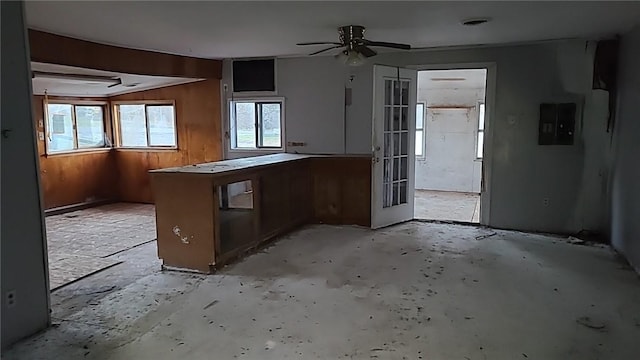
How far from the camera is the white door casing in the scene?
17.8 feet

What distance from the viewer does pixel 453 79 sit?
327 inches

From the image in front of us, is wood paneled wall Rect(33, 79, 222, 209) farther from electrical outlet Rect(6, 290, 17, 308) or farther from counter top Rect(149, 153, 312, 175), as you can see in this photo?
electrical outlet Rect(6, 290, 17, 308)

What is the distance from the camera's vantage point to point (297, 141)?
244 inches

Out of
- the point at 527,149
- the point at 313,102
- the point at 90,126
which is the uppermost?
the point at 313,102

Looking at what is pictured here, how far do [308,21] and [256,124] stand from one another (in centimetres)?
286

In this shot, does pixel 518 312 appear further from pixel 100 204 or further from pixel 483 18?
pixel 100 204

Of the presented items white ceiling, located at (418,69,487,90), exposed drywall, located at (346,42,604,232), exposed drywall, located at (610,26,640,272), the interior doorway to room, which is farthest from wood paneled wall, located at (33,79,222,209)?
exposed drywall, located at (610,26,640,272)

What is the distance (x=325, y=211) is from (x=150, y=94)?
3627 mm

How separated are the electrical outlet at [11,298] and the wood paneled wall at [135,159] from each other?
425 centimetres

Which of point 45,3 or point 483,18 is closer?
point 45,3

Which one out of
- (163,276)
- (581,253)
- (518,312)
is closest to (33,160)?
(163,276)

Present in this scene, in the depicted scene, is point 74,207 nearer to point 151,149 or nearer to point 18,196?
point 151,149

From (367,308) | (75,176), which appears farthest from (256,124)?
(367,308)

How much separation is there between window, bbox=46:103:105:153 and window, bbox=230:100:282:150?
2755 mm
